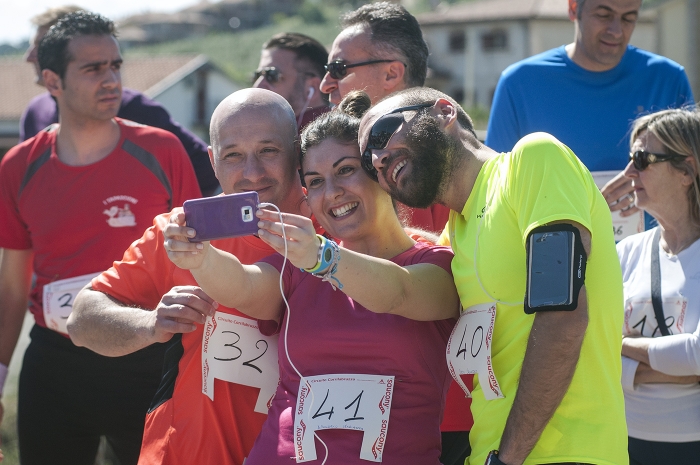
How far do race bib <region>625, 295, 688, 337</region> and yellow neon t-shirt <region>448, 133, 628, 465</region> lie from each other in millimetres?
1044

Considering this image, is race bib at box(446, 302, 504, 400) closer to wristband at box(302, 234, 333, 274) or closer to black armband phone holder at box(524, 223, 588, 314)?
black armband phone holder at box(524, 223, 588, 314)

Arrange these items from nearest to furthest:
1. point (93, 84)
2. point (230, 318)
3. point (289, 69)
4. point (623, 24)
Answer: point (230, 318), point (623, 24), point (93, 84), point (289, 69)

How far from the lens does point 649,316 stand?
3.29 metres

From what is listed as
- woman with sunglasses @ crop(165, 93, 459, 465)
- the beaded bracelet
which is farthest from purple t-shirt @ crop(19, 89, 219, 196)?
the beaded bracelet

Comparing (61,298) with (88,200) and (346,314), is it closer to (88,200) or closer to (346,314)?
(88,200)

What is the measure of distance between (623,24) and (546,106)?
531mm

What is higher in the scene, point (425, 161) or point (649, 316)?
point (425, 161)

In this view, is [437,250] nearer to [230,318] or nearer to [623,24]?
[230,318]

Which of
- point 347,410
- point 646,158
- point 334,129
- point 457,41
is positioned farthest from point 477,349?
point 457,41

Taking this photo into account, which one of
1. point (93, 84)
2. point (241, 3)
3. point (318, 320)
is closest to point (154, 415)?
point (318, 320)

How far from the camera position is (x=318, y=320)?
257 cm

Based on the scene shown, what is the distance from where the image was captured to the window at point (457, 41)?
49406 mm

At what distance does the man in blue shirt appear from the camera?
152 inches

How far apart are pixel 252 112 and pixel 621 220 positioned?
1850 mm
